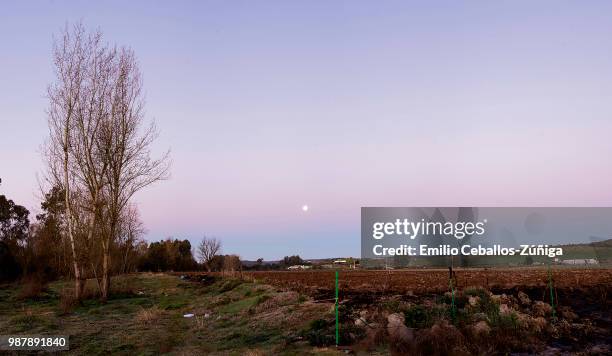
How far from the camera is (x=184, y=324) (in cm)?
1767

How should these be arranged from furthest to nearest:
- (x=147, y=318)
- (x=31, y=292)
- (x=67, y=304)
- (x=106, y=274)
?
(x=31, y=292), (x=106, y=274), (x=67, y=304), (x=147, y=318)

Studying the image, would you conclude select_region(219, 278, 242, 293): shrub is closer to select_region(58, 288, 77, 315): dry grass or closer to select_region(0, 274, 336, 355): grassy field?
select_region(0, 274, 336, 355): grassy field

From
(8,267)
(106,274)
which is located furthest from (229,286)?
(8,267)

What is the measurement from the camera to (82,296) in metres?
25.6

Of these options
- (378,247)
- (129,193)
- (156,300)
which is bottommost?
(156,300)

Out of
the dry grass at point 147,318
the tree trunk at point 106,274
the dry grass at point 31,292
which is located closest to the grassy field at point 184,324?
the dry grass at point 147,318

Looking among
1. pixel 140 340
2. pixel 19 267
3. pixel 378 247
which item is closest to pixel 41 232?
pixel 19 267

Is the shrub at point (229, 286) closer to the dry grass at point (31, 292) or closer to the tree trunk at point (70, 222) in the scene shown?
the tree trunk at point (70, 222)

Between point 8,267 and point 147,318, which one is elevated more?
point 8,267

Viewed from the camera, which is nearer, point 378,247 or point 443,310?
point 443,310

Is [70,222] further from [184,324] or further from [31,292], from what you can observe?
[184,324]

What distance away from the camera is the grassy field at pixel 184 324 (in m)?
13.2

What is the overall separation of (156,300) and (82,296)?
373cm

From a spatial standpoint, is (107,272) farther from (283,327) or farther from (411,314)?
(411,314)
